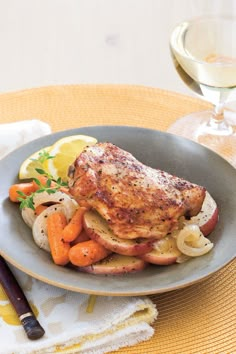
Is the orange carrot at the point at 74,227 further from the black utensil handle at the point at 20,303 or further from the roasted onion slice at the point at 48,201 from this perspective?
the black utensil handle at the point at 20,303

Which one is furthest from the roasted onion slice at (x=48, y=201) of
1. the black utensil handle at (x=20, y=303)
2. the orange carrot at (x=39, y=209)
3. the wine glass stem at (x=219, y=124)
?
the wine glass stem at (x=219, y=124)

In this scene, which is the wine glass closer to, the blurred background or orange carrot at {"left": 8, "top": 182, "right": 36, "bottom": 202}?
orange carrot at {"left": 8, "top": 182, "right": 36, "bottom": 202}

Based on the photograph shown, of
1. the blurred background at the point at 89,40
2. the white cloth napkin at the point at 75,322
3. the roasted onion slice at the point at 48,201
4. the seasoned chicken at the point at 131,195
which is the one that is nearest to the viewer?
the white cloth napkin at the point at 75,322

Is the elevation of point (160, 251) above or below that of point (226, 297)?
→ above

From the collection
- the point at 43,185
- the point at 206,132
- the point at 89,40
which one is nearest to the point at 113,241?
the point at 43,185

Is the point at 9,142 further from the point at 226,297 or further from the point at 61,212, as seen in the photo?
the point at 226,297

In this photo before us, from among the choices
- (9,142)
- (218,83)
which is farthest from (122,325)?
(218,83)
